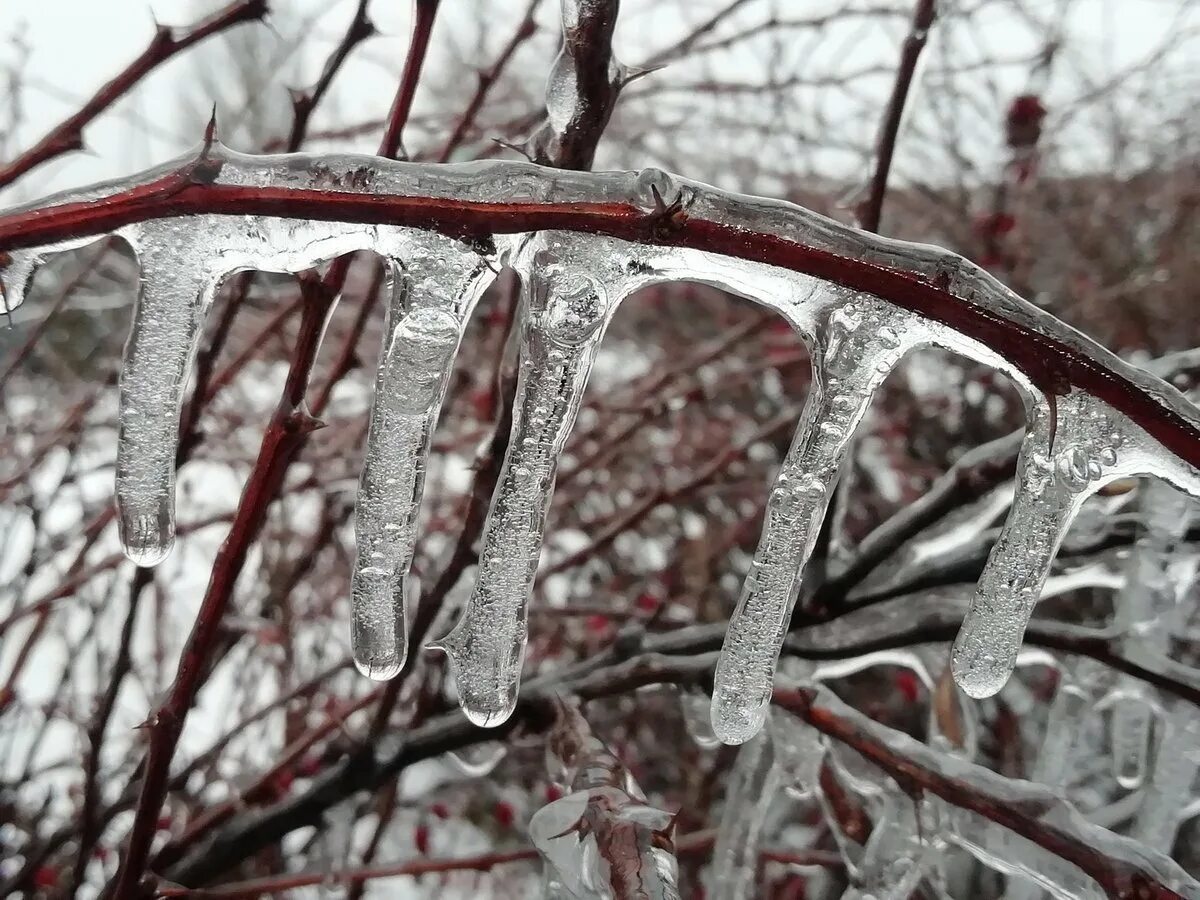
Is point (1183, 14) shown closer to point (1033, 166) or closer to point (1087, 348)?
point (1033, 166)

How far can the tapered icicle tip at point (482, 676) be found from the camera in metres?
0.54

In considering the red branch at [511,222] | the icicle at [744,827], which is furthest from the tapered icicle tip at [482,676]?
the icicle at [744,827]

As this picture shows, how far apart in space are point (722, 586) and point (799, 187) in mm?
1421

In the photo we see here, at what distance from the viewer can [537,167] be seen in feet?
1.35

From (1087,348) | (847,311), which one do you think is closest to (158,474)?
(847,311)

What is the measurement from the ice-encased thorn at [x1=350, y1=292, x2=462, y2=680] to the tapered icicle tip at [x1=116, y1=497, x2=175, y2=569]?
11 centimetres

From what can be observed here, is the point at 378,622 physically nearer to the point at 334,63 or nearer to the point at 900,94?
the point at 334,63

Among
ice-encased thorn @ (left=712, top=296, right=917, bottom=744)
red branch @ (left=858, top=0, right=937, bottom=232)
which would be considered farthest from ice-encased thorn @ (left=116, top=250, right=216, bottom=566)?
red branch @ (left=858, top=0, right=937, bottom=232)

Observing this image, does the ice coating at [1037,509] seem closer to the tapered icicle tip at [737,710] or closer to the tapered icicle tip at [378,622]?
the tapered icicle tip at [737,710]

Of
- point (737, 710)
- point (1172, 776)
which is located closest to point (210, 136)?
point (737, 710)

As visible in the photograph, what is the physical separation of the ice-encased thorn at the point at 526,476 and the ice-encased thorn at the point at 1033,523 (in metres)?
0.25

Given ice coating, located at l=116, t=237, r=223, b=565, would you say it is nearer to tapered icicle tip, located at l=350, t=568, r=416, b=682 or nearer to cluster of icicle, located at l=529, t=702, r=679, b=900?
tapered icicle tip, located at l=350, t=568, r=416, b=682

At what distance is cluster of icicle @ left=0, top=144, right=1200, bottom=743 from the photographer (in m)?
0.41

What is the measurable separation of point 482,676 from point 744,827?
0.54 metres
